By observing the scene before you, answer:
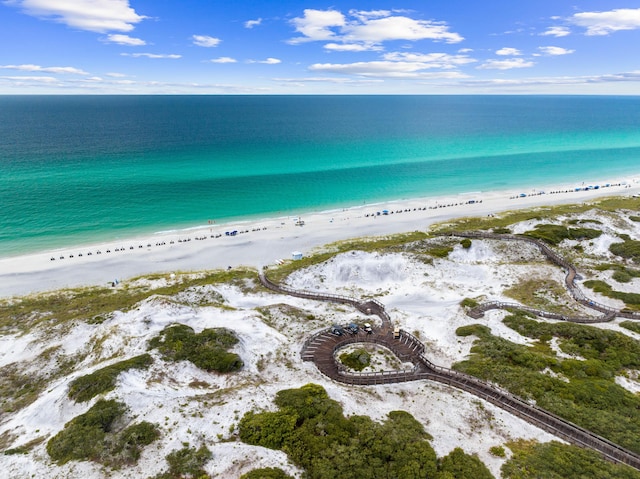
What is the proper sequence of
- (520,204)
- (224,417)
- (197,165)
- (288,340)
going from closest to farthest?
(224,417)
(288,340)
(520,204)
(197,165)

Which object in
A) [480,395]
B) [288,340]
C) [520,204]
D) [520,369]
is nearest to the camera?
[480,395]

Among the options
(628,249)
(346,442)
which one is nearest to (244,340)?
(346,442)

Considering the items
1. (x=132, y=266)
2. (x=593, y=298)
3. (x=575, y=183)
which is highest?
(x=575, y=183)

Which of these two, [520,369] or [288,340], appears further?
[288,340]

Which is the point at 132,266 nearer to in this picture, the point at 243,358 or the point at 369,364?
the point at 243,358

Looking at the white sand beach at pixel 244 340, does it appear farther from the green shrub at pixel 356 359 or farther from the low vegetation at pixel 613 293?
the low vegetation at pixel 613 293

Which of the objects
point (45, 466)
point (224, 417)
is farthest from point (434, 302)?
point (45, 466)

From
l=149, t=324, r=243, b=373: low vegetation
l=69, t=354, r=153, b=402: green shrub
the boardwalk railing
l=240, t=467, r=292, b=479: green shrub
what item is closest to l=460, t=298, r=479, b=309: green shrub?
the boardwalk railing
